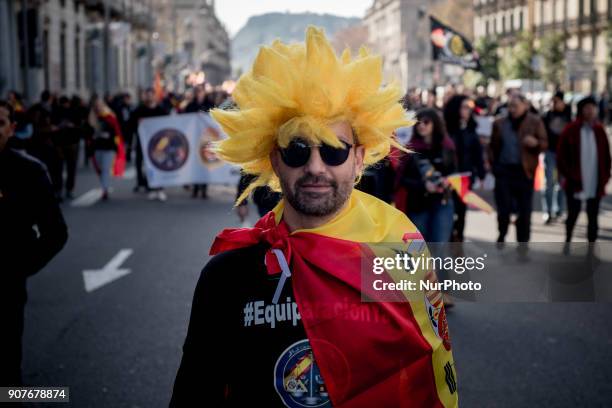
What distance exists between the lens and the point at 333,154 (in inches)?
113

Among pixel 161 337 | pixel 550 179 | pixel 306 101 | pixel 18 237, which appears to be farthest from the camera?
pixel 550 179

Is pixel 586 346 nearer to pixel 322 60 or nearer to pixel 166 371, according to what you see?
pixel 166 371

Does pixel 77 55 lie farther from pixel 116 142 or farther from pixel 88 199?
pixel 88 199

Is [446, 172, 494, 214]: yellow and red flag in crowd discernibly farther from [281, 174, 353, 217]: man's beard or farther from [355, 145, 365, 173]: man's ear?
[281, 174, 353, 217]: man's beard

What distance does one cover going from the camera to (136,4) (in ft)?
206

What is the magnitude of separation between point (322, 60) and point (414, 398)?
105 centimetres

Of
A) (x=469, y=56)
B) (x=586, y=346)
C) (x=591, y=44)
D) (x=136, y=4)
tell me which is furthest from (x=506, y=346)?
(x=591, y=44)

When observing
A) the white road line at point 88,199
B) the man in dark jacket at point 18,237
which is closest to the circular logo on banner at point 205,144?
the white road line at point 88,199

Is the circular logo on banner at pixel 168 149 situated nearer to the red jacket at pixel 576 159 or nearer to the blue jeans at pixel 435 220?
the red jacket at pixel 576 159

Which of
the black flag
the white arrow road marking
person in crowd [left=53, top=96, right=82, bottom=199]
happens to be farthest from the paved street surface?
the black flag

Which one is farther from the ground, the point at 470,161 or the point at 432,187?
the point at 470,161

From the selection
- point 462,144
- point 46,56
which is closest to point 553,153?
point 462,144

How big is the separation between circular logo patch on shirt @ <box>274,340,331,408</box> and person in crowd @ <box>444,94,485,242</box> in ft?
23.3

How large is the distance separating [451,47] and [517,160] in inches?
496
